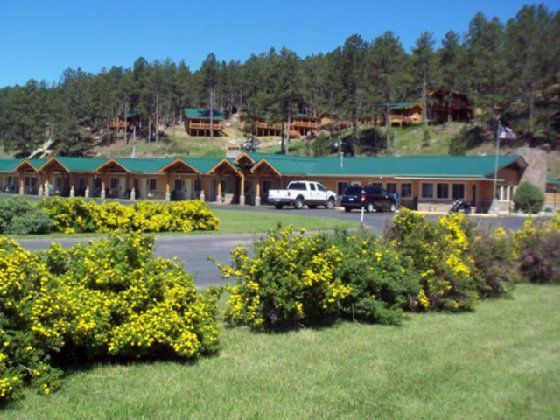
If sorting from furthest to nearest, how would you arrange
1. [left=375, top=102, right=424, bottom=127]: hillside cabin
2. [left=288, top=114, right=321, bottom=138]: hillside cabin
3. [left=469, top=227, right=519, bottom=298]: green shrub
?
[left=288, top=114, right=321, bottom=138]: hillside cabin < [left=375, top=102, right=424, bottom=127]: hillside cabin < [left=469, top=227, right=519, bottom=298]: green shrub

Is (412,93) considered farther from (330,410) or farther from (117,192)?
(330,410)

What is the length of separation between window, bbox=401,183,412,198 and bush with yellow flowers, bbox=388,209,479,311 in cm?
4280

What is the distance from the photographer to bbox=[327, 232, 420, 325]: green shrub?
970 cm

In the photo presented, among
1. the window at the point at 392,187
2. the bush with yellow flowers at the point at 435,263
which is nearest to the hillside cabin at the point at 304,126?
the window at the point at 392,187

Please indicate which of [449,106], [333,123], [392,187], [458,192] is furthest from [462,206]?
[333,123]

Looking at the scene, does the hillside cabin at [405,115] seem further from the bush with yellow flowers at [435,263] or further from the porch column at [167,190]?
the bush with yellow flowers at [435,263]

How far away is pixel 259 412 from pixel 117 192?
212 feet

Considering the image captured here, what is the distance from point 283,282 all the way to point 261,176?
1983 inches

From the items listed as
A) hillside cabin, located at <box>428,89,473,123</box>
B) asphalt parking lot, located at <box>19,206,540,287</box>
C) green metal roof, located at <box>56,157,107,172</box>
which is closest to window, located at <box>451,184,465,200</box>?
asphalt parking lot, located at <box>19,206,540,287</box>

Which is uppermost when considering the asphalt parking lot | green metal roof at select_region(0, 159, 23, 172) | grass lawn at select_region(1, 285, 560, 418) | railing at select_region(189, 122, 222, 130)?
railing at select_region(189, 122, 222, 130)

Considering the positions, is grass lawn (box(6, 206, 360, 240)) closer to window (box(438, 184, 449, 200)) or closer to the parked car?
the parked car

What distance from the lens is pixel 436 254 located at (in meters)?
11.2

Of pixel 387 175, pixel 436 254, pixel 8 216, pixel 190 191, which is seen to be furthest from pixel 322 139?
pixel 436 254

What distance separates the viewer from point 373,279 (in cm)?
970
